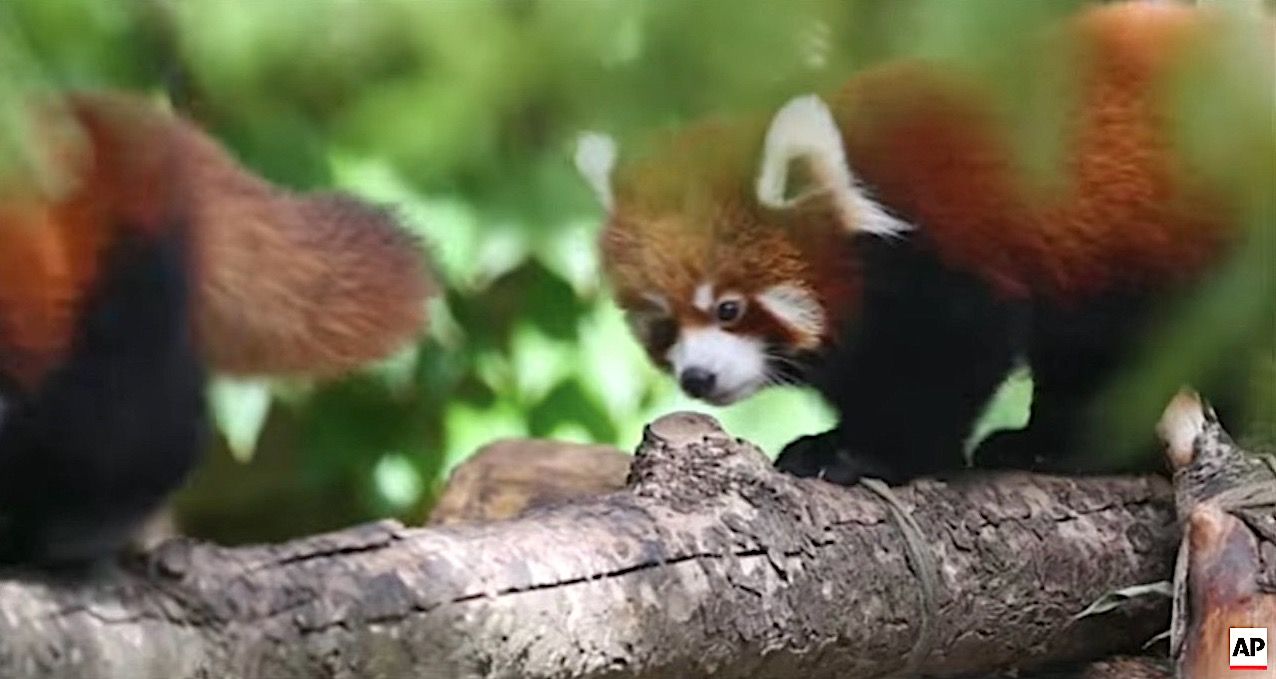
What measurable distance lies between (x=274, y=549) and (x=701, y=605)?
0.42 meters

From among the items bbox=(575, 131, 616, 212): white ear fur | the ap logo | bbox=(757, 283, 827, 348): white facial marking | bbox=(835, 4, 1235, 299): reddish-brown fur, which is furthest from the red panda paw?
bbox=(575, 131, 616, 212): white ear fur

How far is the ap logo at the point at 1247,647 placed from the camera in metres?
1.67

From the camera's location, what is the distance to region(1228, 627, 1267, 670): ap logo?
1.67 m

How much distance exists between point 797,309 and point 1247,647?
598 millimetres

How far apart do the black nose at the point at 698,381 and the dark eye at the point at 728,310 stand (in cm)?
7

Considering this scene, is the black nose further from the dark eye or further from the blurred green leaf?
the blurred green leaf

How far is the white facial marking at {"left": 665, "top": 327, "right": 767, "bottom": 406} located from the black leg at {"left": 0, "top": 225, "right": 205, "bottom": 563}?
773mm

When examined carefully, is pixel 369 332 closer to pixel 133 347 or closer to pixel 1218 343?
pixel 133 347

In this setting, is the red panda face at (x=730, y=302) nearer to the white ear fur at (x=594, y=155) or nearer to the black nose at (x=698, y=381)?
the black nose at (x=698, y=381)

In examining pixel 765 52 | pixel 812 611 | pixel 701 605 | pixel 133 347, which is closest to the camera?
pixel 765 52

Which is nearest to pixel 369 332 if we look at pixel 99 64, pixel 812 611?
pixel 812 611

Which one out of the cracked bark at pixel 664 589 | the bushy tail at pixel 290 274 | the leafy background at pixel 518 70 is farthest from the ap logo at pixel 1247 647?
the leafy background at pixel 518 70

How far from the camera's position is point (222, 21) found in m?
0.39

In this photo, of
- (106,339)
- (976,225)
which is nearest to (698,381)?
(976,225)
